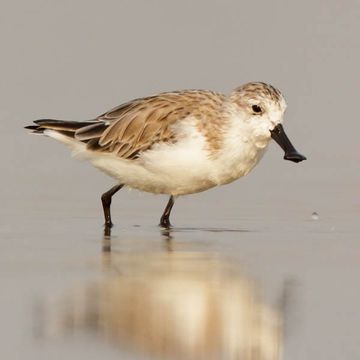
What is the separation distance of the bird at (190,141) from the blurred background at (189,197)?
0.42 m

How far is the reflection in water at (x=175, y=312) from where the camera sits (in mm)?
7195

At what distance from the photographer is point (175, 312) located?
26.2 ft

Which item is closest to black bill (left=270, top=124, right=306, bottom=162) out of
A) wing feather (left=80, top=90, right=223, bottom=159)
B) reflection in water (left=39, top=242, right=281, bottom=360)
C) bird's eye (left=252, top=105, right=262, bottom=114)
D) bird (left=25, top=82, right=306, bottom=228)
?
bird (left=25, top=82, right=306, bottom=228)

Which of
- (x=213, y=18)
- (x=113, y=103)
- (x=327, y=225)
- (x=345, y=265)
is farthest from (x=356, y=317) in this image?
(x=213, y=18)

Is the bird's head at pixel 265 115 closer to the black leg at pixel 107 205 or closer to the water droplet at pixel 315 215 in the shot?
the water droplet at pixel 315 215

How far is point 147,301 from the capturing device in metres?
8.28

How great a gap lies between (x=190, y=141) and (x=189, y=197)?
6.91 feet

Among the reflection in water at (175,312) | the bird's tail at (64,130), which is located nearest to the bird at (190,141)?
the bird's tail at (64,130)

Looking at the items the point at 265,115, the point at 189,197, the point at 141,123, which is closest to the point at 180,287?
the point at 265,115

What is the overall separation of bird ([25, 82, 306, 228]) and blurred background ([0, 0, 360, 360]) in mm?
424

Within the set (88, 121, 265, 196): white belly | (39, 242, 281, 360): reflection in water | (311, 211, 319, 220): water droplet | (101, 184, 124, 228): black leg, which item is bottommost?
(311, 211, 319, 220): water droplet

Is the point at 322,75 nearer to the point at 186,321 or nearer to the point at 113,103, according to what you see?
the point at 113,103

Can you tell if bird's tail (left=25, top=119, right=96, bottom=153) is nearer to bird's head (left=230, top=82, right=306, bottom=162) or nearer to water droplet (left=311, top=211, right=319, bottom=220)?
bird's head (left=230, top=82, right=306, bottom=162)

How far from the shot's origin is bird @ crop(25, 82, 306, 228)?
11.3 metres
